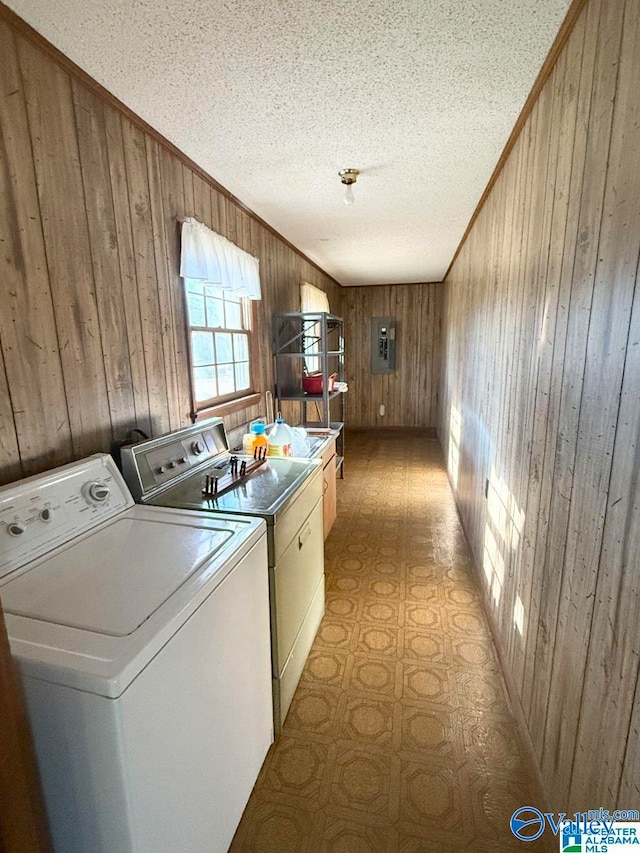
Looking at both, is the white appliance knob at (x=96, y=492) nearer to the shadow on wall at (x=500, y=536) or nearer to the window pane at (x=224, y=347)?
the window pane at (x=224, y=347)

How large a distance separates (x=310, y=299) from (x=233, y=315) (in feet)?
5.48

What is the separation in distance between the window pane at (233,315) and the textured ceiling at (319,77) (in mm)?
674

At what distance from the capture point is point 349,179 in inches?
88.7

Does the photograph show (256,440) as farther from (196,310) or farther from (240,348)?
(240,348)

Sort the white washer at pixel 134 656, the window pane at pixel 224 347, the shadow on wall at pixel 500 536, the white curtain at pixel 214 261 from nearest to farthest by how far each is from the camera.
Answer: the white washer at pixel 134 656
the shadow on wall at pixel 500 536
the white curtain at pixel 214 261
the window pane at pixel 224 347

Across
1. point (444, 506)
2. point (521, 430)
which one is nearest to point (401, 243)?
point (444, 506)

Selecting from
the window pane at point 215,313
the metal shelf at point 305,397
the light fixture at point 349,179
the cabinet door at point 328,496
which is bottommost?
the cabinet door at point 328,496

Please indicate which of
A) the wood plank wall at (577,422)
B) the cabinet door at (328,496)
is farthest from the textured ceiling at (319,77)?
the cabinet door at (328,496)

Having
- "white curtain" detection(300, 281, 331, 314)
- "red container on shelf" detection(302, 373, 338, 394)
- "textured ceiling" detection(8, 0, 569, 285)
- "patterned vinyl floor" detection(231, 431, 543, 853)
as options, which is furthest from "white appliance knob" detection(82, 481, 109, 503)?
"white curtain" detection(300, 281, 331, 314)

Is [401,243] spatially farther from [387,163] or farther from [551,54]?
[551,54]

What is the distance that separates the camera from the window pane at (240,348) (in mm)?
2783

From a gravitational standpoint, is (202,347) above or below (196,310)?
below

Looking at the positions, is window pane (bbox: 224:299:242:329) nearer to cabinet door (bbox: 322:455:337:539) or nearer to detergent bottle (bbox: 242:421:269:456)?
detergent bottle (bbox: 242:421:269:456)

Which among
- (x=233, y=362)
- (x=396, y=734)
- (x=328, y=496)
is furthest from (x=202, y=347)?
(x=396, y=734)
